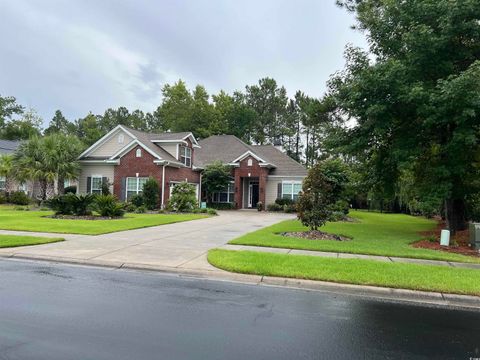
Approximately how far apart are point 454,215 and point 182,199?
17381mm

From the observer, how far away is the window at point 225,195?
37375 millimetres

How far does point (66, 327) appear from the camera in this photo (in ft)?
16.6

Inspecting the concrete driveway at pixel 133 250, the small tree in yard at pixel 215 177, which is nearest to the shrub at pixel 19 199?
the small tree in yard at pixel 215 177

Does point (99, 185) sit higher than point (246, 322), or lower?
higher

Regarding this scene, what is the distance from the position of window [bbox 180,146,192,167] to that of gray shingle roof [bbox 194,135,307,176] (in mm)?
2128

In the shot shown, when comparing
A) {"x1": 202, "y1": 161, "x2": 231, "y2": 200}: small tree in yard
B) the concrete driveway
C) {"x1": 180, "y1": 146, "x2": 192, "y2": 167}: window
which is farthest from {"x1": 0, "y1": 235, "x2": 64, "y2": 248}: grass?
{"x1": 202, "y1": 161, "x2": 231, "y2": 200}: small tree in yard

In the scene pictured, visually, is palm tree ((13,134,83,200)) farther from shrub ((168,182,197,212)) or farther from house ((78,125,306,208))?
shrub ((168,182,197,212))

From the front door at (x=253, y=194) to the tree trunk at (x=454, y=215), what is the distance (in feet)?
72.2

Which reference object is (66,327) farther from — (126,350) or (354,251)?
(354,251)

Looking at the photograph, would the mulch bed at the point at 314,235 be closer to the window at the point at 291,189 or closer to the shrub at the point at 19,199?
the window at the point at 291,189

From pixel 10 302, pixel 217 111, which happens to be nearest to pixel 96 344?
pixel 10 302

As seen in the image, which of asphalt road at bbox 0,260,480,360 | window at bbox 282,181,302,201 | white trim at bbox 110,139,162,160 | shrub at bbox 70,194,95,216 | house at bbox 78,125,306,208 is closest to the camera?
asphalt road at bbox 0,260,480,360

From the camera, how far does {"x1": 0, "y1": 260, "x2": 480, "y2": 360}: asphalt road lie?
14.8 feet

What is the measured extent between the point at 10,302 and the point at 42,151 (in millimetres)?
26066
